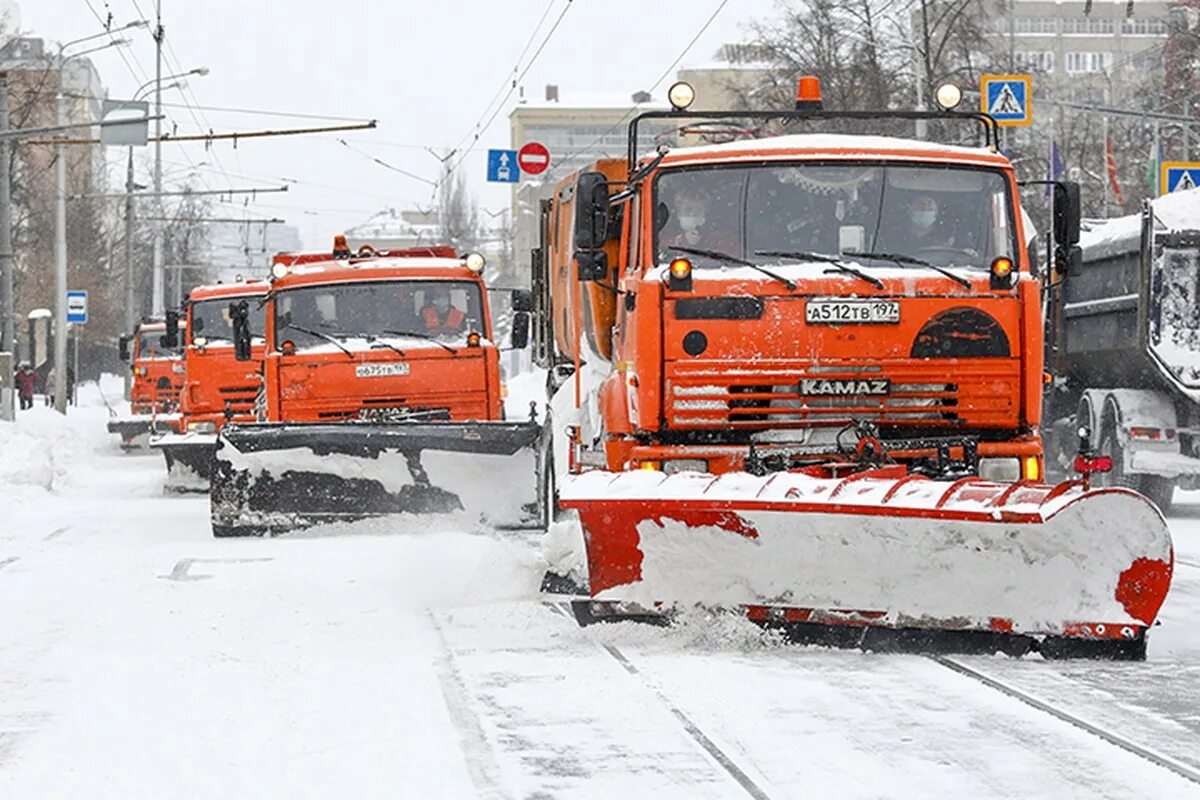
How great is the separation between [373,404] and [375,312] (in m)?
0.87

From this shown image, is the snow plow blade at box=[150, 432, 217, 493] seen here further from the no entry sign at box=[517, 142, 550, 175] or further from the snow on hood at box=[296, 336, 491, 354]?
the no entry sign at box=[517, 142, 550, 175]

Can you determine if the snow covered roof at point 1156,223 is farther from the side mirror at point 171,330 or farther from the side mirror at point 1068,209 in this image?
the side mirror at point 171,330

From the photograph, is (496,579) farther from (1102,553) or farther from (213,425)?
(213,425)

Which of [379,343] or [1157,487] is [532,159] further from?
[379,343]

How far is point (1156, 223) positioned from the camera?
17422mm

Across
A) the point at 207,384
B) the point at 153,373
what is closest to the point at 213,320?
the point at 207,384

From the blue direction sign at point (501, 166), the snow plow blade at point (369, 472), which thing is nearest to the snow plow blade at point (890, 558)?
Result: the snow plow blade at point (369, 472)

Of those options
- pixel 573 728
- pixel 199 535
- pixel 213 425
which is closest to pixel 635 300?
pixel 573 728

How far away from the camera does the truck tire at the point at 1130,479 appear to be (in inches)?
719

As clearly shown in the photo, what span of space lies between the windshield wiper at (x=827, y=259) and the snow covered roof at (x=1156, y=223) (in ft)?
25.7

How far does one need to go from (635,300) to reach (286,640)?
94.1 inches

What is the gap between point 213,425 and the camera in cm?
2302

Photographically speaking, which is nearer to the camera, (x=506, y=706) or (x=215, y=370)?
(x=506, y=706)

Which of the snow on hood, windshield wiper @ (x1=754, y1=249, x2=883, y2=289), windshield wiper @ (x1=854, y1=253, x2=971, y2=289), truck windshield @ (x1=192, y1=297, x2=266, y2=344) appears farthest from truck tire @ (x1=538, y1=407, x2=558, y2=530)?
truck windshield @ (x1=192, y1=297, x2=266, y2=344)
